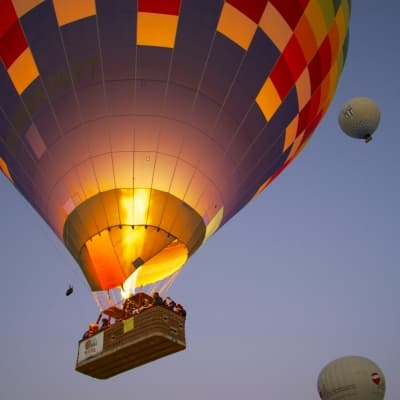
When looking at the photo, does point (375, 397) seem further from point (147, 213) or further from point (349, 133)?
point (147, 213)

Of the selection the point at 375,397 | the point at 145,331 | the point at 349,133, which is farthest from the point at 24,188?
the point at 375,397

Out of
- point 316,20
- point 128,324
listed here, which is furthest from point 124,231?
point 316,20

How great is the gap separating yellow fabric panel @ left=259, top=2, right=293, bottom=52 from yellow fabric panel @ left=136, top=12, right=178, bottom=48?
1.31 metres

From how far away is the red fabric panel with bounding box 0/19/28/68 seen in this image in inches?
335

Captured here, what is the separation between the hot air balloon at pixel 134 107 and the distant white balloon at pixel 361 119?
5726 millimetres

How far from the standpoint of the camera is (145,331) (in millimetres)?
7570

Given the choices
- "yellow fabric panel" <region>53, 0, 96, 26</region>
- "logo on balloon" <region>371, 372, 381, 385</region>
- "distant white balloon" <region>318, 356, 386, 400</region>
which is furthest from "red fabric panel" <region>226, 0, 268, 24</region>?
"logo on balloon" <region>371, 372, 381, 385</region>

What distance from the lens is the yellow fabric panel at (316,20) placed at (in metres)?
9.18

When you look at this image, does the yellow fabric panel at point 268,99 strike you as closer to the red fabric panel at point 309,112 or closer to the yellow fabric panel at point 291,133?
the yellow fabric panel at point 291,133

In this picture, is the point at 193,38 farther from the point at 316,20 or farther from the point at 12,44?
the point at 12,44

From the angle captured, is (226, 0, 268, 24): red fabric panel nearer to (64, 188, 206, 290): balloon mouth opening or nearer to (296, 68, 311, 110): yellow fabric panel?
(296, 68, 311, 110): yellow fabric panel

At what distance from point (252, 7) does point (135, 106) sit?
7.13ft

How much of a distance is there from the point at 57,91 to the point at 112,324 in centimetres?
332

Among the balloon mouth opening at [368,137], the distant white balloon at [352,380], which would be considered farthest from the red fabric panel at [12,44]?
the distant white balloon at [352,380]
